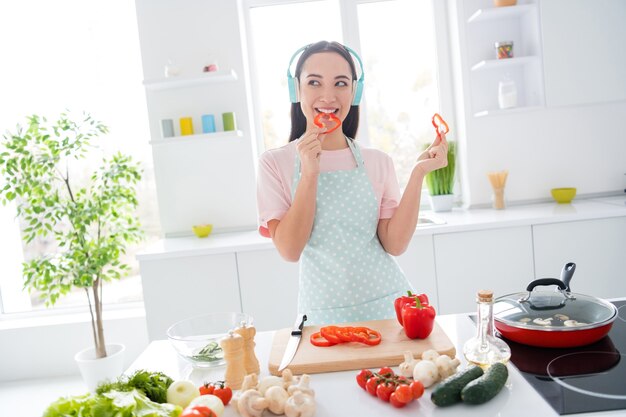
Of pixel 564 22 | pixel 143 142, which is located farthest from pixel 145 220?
pixel 564 22

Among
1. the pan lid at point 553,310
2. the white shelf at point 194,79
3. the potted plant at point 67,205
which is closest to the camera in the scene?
the pan lid at point 553,310

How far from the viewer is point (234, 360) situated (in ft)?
3.35

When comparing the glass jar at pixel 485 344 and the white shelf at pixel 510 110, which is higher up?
the white shelf at pixel 510 110

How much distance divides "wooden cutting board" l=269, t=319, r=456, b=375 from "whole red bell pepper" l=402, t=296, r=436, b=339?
0.02 metres

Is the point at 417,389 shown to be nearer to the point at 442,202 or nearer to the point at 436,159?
the point at 436,159

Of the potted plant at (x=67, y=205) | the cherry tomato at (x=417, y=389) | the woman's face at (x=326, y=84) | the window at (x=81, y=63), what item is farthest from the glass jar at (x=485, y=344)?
the window at (x=81, y=63)

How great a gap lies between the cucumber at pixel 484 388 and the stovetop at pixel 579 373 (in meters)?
0.08

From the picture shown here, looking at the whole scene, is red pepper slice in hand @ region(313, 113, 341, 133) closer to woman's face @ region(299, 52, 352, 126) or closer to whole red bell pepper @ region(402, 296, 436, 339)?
woman's face @ region(299, 52, 352, 126)

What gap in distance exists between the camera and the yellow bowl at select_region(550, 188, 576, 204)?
294cm

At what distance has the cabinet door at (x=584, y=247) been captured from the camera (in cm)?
255

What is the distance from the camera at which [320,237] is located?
1584 mm

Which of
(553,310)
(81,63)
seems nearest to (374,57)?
(81,63)

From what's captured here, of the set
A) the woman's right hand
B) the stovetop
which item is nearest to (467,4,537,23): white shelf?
the woman's right hand

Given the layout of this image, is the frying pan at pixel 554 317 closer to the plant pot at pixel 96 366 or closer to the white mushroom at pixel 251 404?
the white mushroom at pixel 251 404
